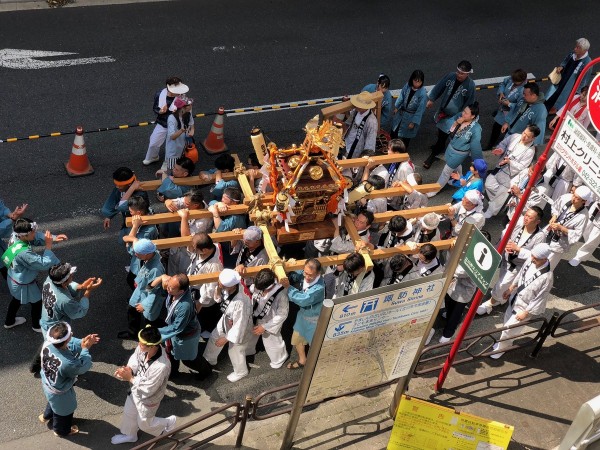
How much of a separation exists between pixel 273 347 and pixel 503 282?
3.24 metres

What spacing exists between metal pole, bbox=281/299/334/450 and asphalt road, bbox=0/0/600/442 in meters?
1.09

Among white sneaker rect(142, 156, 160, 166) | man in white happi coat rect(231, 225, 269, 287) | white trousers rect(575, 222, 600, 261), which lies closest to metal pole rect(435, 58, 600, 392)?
man in white happi coat rect(231, 225, 269, 287)

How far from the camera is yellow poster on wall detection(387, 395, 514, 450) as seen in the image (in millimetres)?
7801

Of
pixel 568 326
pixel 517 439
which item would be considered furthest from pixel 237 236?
pixel 568 326

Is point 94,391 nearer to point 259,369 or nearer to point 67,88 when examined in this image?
point 259,369

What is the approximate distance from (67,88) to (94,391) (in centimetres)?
708

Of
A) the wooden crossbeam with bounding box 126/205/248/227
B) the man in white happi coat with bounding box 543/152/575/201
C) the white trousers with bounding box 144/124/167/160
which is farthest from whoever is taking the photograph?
the white trousers with bounding box 144/124/167/160

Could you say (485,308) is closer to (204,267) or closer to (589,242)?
(589,242)

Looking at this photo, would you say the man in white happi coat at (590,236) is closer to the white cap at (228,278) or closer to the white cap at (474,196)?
the white cap at (474,196)

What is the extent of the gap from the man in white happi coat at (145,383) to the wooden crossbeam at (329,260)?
103cm

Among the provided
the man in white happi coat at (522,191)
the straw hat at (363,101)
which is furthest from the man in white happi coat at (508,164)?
the straw hat at (363,101)

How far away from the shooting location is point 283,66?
49.1ft

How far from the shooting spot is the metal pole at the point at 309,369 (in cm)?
638

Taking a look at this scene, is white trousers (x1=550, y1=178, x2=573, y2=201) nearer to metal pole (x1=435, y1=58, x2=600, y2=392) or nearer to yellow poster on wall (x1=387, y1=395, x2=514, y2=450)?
metal pole (x1=435, y1=58, x2=600, y2=392)
